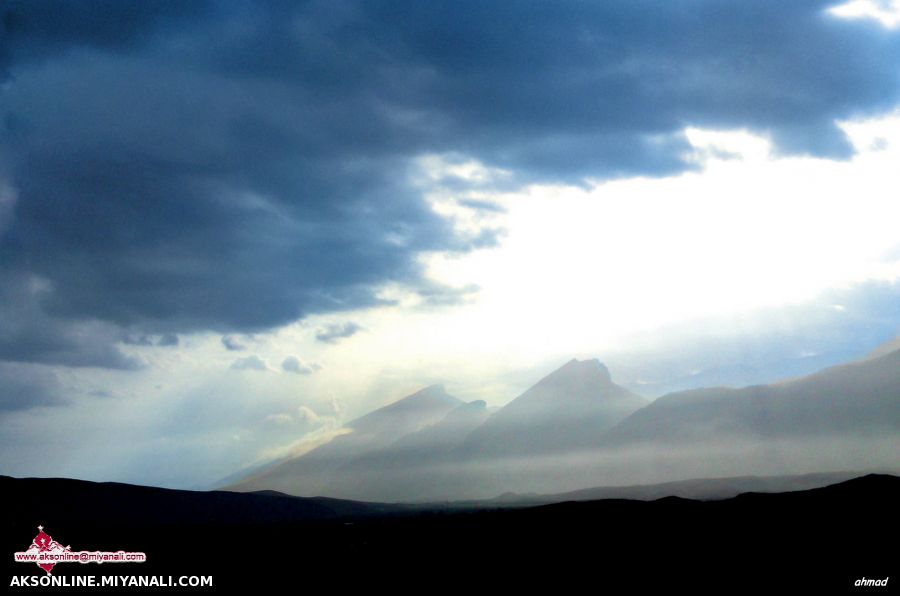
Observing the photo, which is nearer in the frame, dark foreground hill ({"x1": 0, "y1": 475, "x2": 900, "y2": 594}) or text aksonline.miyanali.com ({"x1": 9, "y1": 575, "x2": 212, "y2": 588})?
dark foreground hill ({"x1": 0, "y1": 475, "x2": 900, "y2": 594})

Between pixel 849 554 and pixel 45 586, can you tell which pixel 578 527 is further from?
pixel 45 586

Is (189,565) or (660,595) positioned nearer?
(660,595)

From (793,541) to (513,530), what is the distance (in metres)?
74.3

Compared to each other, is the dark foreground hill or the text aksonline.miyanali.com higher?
the text aksonline.miyanali.com

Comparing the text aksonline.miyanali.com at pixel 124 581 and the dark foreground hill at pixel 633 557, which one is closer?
the dark foreground hill at pixel 633 557

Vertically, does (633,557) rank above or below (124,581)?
below

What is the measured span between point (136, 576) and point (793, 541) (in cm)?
13623

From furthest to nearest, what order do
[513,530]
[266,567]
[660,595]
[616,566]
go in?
[513,530] → [266,567] → [616,566] → [660,595]

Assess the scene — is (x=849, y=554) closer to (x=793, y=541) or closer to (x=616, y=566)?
(x=793, y=541)

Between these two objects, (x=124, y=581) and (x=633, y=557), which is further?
(x=633, y=557)

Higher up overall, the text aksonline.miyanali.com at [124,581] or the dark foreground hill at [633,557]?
the text aksonline.miyanali.com at [124,581]

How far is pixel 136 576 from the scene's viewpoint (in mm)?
137375

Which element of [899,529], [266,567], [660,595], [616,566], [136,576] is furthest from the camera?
[266,567]

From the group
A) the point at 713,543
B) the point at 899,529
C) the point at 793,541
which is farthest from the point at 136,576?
the point at 899,529
